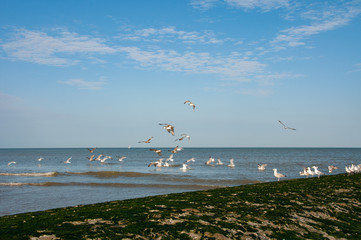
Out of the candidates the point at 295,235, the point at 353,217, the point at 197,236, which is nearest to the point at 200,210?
the point at 197,236

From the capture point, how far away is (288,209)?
11.2m

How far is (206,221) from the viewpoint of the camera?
9.34 metres

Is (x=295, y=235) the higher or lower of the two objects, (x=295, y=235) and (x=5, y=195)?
the higher

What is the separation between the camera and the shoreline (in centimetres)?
823

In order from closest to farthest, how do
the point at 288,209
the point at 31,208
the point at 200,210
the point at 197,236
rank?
the point at 197,236 < the point at 200,210 < the point at 288,209 < the point at 31,208

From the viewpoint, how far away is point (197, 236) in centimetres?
819

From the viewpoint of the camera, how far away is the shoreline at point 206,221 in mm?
8227

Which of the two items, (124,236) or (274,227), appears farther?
(274,227)

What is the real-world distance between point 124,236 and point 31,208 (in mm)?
17300

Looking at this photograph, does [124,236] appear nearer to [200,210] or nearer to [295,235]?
[200,210]

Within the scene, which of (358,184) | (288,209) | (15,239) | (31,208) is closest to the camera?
(15,239)

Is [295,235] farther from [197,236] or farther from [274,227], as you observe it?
[197,236]

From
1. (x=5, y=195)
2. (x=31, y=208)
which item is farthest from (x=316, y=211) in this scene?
(x=5, y=195)

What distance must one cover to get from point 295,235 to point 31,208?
19.3m
